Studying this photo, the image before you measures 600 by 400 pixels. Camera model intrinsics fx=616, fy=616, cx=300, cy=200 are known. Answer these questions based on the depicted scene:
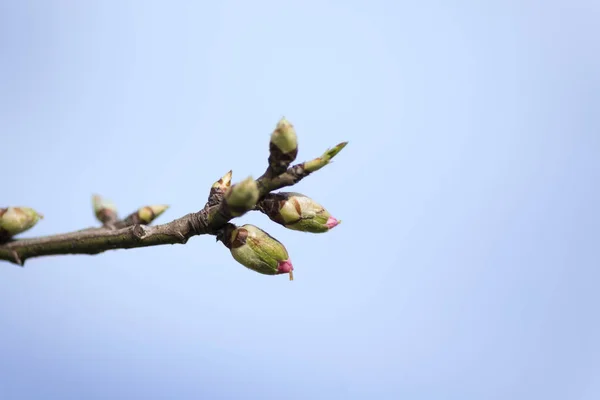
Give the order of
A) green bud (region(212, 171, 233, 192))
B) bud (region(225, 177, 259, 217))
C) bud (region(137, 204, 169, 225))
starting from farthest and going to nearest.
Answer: green bud (region(212, 171, 233, 192))
bud (region(137, 204, 169, 225))
bud (region(225, 177, 259, 217))

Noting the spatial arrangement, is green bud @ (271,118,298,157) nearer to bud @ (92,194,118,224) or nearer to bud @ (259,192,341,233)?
bud @ (259,192,341,233)

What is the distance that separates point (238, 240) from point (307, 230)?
258 mm

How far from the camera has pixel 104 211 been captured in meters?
2.11

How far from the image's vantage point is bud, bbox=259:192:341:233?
7.18 ft

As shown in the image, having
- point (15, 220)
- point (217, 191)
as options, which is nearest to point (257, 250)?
point (217, 191)

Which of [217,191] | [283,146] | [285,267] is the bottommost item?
[285,267]

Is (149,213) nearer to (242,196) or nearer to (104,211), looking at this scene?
(104,211)

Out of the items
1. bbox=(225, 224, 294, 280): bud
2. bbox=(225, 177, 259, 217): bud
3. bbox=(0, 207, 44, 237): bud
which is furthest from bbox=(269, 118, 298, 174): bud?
bbox=(0, 207, 44, 237): bud

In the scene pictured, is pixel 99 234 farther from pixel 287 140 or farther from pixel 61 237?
pixel 287 140

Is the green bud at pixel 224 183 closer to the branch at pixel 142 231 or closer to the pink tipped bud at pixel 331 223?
the branch at pixel 142 231

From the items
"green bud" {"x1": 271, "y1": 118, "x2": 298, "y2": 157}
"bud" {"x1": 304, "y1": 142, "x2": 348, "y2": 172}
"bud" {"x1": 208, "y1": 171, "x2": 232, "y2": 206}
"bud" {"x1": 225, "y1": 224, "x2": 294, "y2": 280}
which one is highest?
"green bud" {"x1": 271, "y1": 118, "x2": 298, "y2": 157}

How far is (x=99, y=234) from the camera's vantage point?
6.70 feet

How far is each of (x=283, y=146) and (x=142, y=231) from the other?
1.77 feet

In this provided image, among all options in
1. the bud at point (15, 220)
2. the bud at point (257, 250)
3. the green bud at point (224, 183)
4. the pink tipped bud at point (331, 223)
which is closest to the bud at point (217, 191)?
the green bud at point (224, 183)
